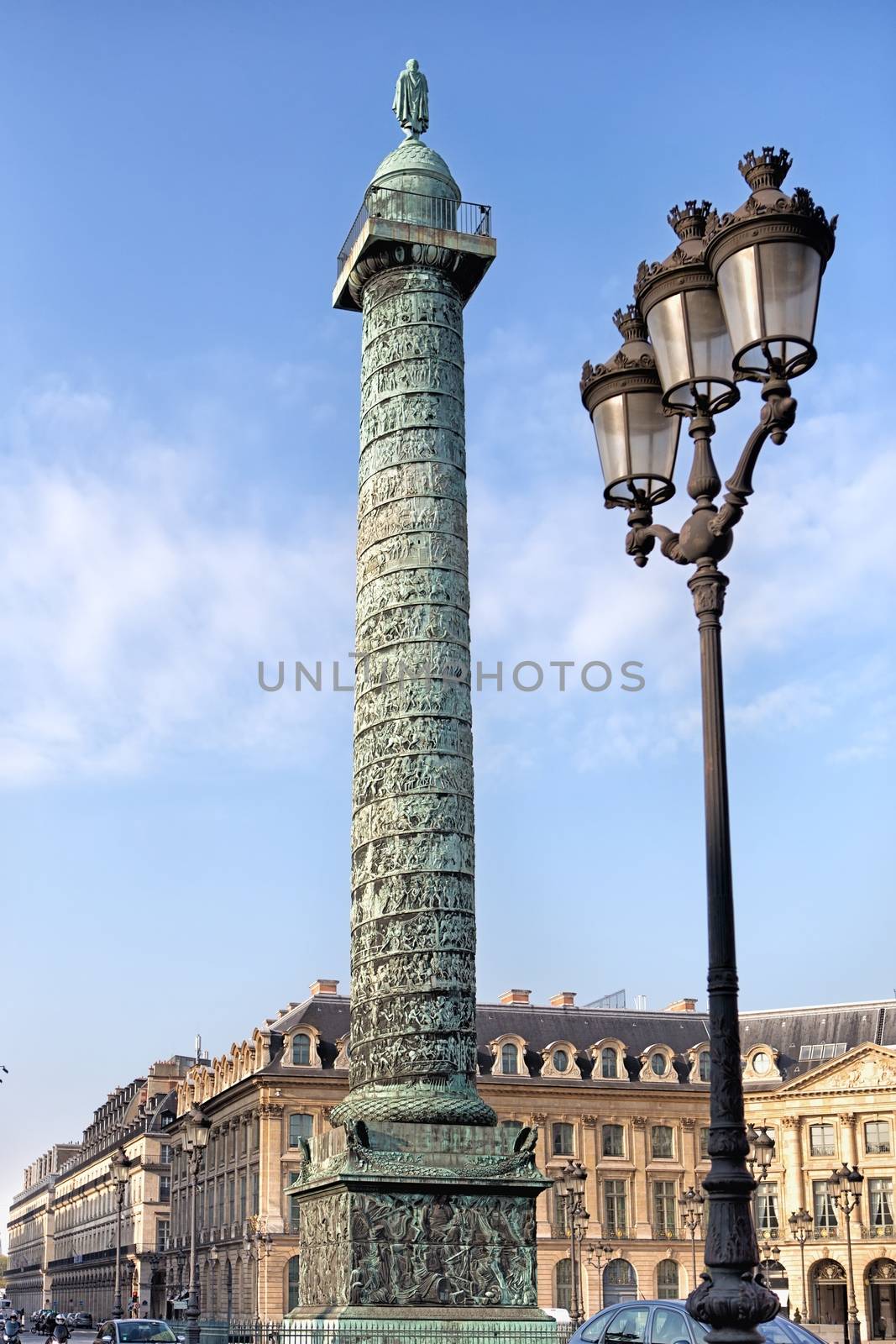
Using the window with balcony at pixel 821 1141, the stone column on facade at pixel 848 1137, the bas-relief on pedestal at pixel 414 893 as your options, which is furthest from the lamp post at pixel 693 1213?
the bas-relief on pedestal at pixel 414 893

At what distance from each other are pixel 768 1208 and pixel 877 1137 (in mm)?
4314

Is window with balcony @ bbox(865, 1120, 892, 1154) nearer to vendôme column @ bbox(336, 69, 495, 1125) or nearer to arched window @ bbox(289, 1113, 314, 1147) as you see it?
arched window @ bbox(289, 1113, 314, 1147)

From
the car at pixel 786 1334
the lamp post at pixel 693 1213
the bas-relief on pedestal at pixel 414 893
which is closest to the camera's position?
the car at pixel 786 1334

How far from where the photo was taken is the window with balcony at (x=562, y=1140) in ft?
169

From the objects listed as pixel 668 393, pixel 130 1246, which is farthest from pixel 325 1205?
pixel 130 1246

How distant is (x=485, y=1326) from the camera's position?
51.4ft

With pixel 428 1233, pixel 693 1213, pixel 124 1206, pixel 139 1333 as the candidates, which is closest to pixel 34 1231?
pixel 124 1206

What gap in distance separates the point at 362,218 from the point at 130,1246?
62.2 metres

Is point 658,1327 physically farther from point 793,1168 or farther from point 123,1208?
point 123,1208

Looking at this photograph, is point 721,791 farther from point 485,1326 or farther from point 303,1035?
point 303,1035

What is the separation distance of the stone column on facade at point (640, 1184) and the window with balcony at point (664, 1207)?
11.3 inches

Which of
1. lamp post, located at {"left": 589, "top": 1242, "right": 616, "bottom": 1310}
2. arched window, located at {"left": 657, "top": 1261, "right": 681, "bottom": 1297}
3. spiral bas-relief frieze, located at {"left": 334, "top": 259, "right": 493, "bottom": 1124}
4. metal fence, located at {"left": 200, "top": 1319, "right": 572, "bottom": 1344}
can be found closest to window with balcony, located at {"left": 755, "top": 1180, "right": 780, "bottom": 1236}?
arched window, located at {"left": 657, "top": 1261, "right": 681, "bottom": 1297}

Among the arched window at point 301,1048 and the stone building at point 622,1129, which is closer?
the stone building at point 622,1129

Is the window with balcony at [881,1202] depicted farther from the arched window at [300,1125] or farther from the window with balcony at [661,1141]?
the arched window at [300,1125]
